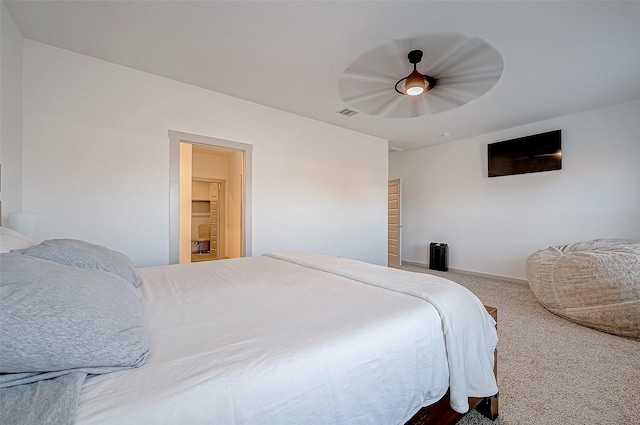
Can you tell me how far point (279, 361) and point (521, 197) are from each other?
5.29 metres

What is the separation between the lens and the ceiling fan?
2283mm

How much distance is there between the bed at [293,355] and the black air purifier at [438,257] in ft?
14.2

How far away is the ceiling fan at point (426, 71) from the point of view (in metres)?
2.28

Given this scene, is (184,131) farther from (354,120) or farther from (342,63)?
(354,120)

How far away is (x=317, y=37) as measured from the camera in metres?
2.31

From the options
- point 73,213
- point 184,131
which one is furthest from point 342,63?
point 73,213

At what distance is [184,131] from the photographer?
10.2 feet

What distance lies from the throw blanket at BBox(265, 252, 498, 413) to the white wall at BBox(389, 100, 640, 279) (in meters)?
3.94

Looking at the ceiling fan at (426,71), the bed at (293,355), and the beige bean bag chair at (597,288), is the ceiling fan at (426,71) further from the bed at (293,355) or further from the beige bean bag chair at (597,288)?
the beige bean bag chair at (597,288)

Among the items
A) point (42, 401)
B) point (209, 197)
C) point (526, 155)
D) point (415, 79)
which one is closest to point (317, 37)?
point (415, 79)

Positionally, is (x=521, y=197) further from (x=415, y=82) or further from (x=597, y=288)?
(x=415, y=82)

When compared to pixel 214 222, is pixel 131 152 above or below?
above

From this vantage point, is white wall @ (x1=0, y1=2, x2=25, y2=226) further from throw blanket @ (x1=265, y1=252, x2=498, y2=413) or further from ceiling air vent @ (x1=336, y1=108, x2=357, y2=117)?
ceiling air vent @ (x1=336, y1=108, x2=357, y2=117)

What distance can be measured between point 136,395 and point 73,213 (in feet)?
9.08
